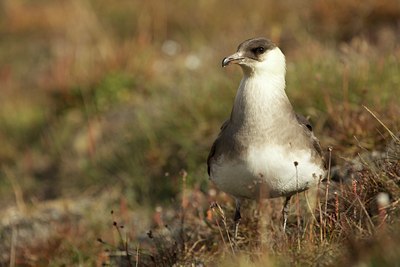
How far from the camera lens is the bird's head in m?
4.68

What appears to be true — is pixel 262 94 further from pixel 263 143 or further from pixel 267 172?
pixel 267 172

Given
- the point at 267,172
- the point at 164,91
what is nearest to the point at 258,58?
the point at 267,172

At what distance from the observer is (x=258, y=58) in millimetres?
4699

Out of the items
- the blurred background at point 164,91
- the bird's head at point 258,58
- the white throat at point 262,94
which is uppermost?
the bird's head at point 258,58

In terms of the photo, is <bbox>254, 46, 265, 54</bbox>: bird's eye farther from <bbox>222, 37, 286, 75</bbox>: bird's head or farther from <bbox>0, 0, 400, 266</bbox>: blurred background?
<bbox>0, 0, 400, 266</bbox>: blurred background

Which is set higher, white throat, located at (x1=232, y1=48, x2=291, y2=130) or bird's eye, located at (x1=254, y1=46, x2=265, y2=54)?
bird's eye, located at (x1=254, y1=46, x2=265, y2=54)

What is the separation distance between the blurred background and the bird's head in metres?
0.78

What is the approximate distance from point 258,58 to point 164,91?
4.19 meters

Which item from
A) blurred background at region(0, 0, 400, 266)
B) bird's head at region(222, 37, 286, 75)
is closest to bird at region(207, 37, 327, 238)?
bird's head at region(222, 37, 286, 75)

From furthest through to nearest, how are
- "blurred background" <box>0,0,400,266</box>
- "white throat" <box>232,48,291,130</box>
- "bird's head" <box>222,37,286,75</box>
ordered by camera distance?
"blurred background" <box>0,0,400,266</box> → "bird's head" <box>222,37,286,75</box> → "white throat" <box>232,48,291,130</box>

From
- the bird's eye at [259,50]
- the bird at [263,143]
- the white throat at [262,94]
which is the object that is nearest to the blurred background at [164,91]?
the bird at [263,143]

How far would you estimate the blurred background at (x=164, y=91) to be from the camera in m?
6.52

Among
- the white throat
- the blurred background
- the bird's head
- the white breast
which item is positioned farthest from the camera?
the blurred background

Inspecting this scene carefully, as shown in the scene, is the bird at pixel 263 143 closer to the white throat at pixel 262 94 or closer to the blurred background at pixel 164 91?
the white throat at pixel 262 94
